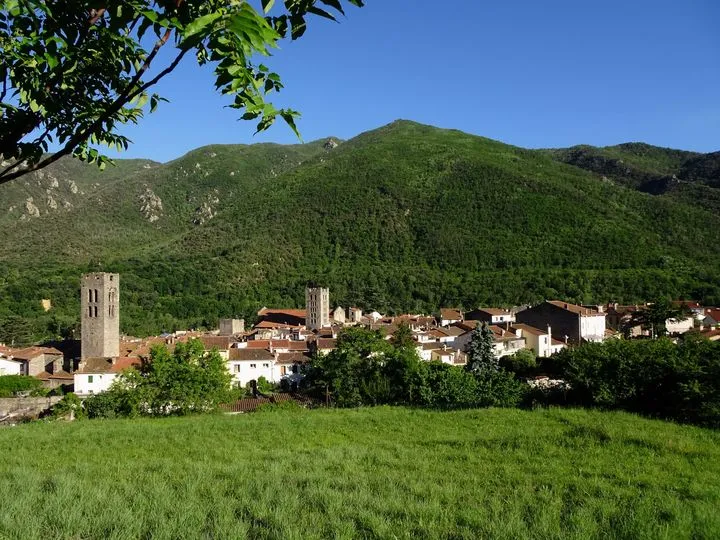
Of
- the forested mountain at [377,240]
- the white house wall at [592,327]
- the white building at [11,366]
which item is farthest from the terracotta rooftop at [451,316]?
the white building at [11,366]

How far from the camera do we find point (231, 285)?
3531 inches

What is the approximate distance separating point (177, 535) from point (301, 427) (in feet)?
27.8

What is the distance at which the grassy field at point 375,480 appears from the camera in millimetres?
3924

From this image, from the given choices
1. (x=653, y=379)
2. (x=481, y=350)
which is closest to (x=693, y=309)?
(x=481, y=350)

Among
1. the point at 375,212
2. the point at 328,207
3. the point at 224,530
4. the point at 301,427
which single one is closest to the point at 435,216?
the point at 375,212

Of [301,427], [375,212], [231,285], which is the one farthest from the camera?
[375,212]

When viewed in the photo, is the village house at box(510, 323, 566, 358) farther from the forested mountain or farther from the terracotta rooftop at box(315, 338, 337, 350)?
the forested mountain

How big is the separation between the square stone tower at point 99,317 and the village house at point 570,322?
127 ft

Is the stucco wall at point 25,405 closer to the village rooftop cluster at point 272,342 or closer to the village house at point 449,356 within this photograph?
the village rooftop cluster at point 272,342

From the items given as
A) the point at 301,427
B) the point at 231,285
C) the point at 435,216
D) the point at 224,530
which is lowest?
the point at 301,427

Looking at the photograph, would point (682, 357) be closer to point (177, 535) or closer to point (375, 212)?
point (177, 535)

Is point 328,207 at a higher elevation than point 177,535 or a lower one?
higher

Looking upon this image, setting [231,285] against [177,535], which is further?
[231,285]

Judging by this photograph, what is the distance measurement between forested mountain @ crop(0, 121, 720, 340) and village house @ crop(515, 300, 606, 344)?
20013 mm
